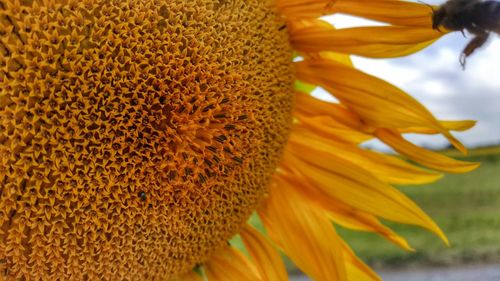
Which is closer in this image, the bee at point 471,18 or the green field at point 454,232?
the bee at point 471,18

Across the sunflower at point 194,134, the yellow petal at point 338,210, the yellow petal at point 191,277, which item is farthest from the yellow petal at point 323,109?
the yellow petal at point 191,277

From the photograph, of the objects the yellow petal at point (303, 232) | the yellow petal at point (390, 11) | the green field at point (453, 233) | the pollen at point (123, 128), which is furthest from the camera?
the green field at point (453, 233)

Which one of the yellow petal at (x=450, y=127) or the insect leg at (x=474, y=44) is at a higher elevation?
the insect leg at (x=474, y=44)

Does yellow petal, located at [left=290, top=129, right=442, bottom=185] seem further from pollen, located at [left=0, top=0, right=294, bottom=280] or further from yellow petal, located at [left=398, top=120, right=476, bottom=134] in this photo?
pollen, located at [left=0, top=0, right=294, bottom=280]

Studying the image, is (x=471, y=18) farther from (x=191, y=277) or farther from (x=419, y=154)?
(x=191, y=277)

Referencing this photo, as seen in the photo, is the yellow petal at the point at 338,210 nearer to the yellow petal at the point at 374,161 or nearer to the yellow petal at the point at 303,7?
the yellow petal at the point at 374,161

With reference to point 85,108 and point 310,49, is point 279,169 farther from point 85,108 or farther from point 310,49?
point 85,108

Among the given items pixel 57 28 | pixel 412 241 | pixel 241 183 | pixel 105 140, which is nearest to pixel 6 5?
pixel 57 28
